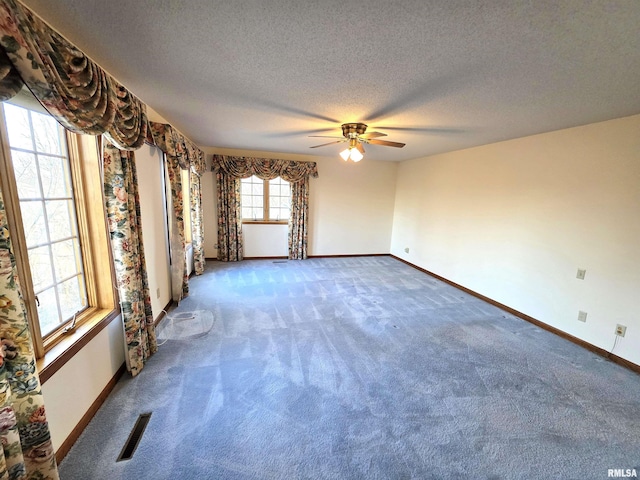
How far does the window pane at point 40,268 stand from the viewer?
53.9 inches

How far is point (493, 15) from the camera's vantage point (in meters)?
1.10

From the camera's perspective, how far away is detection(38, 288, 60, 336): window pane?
144 centimetres

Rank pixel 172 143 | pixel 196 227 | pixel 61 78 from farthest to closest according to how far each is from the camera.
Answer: pixel 196 227 → pixel 172 143 → pixel 61 78

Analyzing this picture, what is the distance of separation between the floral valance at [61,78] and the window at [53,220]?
8.6 inches

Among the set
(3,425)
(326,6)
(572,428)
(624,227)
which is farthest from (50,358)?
(624,227)

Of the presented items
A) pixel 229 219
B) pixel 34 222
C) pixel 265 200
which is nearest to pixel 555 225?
pixel 34 222

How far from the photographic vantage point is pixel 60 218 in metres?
1.58

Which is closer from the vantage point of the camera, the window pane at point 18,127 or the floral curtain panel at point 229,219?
the window pane at point 18,127

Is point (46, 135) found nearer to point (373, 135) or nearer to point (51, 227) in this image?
point (51, 227)

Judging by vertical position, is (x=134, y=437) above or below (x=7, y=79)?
below

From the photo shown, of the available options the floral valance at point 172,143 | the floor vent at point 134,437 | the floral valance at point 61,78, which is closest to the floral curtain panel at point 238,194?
the floral valance at point 172,143

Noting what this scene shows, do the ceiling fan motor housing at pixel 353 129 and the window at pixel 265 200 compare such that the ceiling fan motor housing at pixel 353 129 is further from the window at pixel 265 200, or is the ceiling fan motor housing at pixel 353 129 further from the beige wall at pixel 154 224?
the window at pixel 265 200

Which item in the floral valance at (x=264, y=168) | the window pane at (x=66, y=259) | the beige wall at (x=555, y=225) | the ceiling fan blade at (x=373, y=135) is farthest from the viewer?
the floral valance at (x=264, y=168)

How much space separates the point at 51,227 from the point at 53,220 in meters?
0.05
